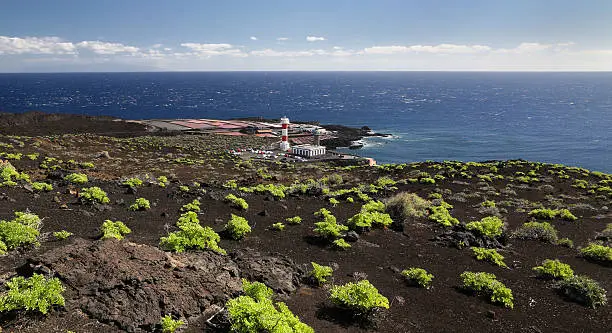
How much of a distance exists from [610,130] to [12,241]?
15982cm

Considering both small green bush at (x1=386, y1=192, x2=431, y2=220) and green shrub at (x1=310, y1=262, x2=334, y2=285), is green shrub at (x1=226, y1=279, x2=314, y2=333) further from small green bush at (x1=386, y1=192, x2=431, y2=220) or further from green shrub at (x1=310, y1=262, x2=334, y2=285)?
small green bush at (x1=386, y1=192, x2=431, y2=220)

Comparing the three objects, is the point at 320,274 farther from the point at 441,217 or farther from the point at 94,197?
the point at 94,197

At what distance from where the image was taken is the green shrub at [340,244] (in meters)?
16.7

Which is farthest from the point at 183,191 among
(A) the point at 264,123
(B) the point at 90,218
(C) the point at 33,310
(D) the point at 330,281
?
(A) the point at 264,123

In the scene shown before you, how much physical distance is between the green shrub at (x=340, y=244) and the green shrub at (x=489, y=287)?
4.86 meters

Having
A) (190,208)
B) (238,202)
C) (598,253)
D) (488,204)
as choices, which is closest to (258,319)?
(190,208)

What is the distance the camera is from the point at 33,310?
8805 mm

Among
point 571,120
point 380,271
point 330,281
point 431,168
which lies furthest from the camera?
point 571,120

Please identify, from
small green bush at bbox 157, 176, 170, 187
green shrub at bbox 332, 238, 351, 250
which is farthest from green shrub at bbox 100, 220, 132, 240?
small green bush at bbox 157, 176, 170, 187

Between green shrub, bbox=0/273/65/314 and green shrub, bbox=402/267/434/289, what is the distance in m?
11.1

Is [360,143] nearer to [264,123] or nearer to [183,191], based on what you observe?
[264,123]

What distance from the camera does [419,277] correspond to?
13969 millimetres

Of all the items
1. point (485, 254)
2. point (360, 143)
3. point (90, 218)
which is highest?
point (90, 218)

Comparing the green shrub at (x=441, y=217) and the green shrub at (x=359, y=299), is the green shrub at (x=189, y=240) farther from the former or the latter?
the green shrub at (x=441, y=217)
